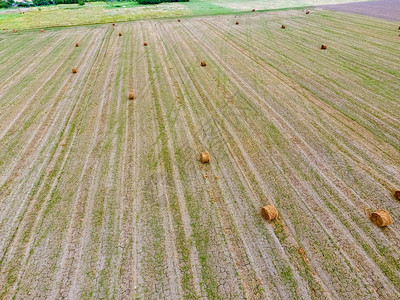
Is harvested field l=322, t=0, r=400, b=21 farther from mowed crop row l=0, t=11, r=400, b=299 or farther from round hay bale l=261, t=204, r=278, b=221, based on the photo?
round hay bale l=261, t=204, r=278, b=221

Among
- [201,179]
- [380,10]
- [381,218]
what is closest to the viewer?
[381,218]

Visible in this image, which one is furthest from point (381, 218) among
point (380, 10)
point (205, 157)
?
point (380, 10)

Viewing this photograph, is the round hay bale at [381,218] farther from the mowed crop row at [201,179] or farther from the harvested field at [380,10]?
the harvested field at [380,10]

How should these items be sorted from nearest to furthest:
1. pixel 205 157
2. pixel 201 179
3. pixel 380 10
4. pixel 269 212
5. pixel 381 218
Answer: pixel 381 218, pixel 269 212, pixel 201 179, pixel 205 157, pixel 380 10

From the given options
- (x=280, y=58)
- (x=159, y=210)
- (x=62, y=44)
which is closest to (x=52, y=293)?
(x=159, y=210)

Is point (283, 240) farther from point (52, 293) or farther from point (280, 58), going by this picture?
point (280, 58)

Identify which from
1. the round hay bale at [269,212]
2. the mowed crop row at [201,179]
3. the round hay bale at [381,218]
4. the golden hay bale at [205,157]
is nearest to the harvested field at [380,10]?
the mowed crop row at [201,179]

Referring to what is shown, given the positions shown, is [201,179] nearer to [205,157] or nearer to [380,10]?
[205,157]
